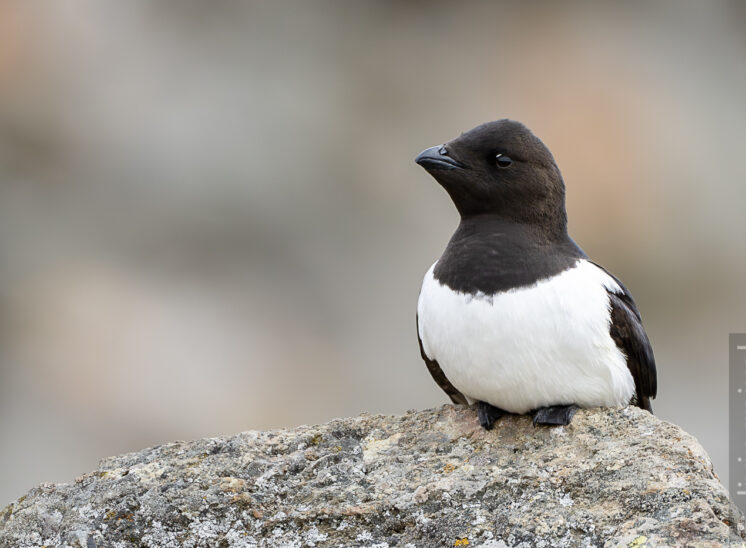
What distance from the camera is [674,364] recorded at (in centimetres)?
1212

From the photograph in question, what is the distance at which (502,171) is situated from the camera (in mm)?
4742

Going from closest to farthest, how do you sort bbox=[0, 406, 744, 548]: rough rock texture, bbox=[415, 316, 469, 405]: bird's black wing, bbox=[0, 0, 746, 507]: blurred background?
bbox=[0, 406, 744, 548]: rough rock texture
bbox=[415, 316, 469, 405]: bird's black wing
bbox=[0, 0, 746, 507]: blurred background

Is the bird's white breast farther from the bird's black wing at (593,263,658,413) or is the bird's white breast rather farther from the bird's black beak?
the bird's black beak

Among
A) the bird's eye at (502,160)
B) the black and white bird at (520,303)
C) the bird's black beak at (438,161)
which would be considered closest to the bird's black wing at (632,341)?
the black and white bird at (520,303)

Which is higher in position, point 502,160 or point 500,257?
point 502,160

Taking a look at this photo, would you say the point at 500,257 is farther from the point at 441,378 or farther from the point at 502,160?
the point at 441,378

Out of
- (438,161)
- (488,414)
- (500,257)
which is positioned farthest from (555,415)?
(438,161)

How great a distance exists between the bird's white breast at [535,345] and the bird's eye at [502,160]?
1.97 ft

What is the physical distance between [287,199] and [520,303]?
8010 millimetres

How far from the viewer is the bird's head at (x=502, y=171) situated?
4.73 metres

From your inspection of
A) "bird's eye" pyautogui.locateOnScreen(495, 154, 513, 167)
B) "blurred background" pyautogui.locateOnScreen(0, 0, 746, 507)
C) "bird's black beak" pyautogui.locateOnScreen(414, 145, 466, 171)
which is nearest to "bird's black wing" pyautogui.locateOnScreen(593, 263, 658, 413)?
"bird's eye" pyautogui.locateOnScreen(495, 154, 513, 167)

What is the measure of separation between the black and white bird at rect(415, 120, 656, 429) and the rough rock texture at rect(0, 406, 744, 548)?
8.0 inches

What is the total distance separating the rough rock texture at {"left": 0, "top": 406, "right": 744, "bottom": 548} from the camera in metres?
3.69

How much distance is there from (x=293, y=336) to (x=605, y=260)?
4.06m
